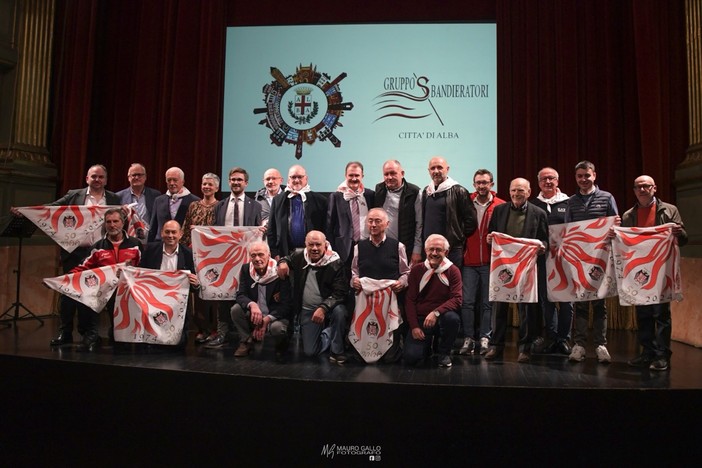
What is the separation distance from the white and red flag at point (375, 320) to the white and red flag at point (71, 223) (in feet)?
8.31

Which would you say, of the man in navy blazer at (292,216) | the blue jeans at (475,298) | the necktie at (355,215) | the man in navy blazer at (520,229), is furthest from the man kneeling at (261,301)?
the man in navy blazer at (520,229)

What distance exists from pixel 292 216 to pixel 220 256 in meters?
0.72

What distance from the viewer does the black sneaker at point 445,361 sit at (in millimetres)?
4203

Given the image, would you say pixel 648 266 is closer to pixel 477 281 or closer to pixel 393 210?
pixel 477 281

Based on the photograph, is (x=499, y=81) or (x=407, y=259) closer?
(x=407, y=259)

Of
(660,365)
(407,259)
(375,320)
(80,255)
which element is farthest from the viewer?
(80,255)

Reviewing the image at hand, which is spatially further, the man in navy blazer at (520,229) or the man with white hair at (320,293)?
the man in navy blazer at (520,229)

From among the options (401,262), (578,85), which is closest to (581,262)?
(401,262)

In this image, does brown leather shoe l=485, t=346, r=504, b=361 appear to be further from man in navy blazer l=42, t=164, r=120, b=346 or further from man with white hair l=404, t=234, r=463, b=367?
man in navy blazer l=42, t=164, r=120, b=346

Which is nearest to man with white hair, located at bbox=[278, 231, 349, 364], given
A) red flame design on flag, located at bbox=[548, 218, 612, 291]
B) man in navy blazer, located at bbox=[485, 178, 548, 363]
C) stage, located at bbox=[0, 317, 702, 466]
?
A: stage, located at bbox=[0, 317, 702, 466]

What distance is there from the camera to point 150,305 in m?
4.67

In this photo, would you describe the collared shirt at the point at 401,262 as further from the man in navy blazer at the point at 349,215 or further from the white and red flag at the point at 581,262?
the white and red flag at the point at 581,262

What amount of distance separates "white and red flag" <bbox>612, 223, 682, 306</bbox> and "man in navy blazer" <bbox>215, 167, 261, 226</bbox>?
121 inches

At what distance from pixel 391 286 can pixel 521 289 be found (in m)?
1.05
